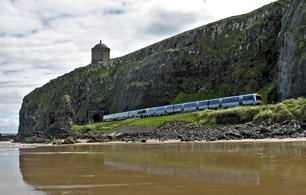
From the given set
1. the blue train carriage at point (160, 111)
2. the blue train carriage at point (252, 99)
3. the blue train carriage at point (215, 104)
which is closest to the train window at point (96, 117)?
the blue train carriage at point (160, 111)

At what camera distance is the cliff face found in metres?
93.2

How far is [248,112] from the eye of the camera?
60.2m

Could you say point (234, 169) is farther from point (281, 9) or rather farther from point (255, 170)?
point (281, 9)

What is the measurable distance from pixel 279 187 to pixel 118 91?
404 feet

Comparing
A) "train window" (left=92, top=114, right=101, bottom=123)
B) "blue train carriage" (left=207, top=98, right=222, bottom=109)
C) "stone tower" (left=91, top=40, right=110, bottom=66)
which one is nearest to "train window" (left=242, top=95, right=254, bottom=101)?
"blue train carriage" (left=207, top=98, right=222, bottom=109)

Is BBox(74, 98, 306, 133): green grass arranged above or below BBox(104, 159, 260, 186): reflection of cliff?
above

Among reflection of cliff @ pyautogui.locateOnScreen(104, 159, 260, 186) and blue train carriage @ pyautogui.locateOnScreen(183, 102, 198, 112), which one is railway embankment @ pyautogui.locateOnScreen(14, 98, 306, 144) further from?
reflection of cliff @ pyautogui.locateOnScreen(104, 159, 260, 186)

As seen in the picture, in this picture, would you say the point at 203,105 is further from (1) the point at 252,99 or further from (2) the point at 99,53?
(2) the point at 99,53

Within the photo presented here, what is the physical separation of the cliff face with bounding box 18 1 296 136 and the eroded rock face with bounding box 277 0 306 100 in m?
13.6

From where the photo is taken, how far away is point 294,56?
67625 millimetres

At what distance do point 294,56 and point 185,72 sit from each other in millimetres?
48421

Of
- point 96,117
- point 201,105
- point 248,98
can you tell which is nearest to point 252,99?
point 248,98

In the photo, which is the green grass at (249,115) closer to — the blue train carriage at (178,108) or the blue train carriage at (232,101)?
the blue train carriage at (232,101)

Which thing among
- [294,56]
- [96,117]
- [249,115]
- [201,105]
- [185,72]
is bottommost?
[249,115]
